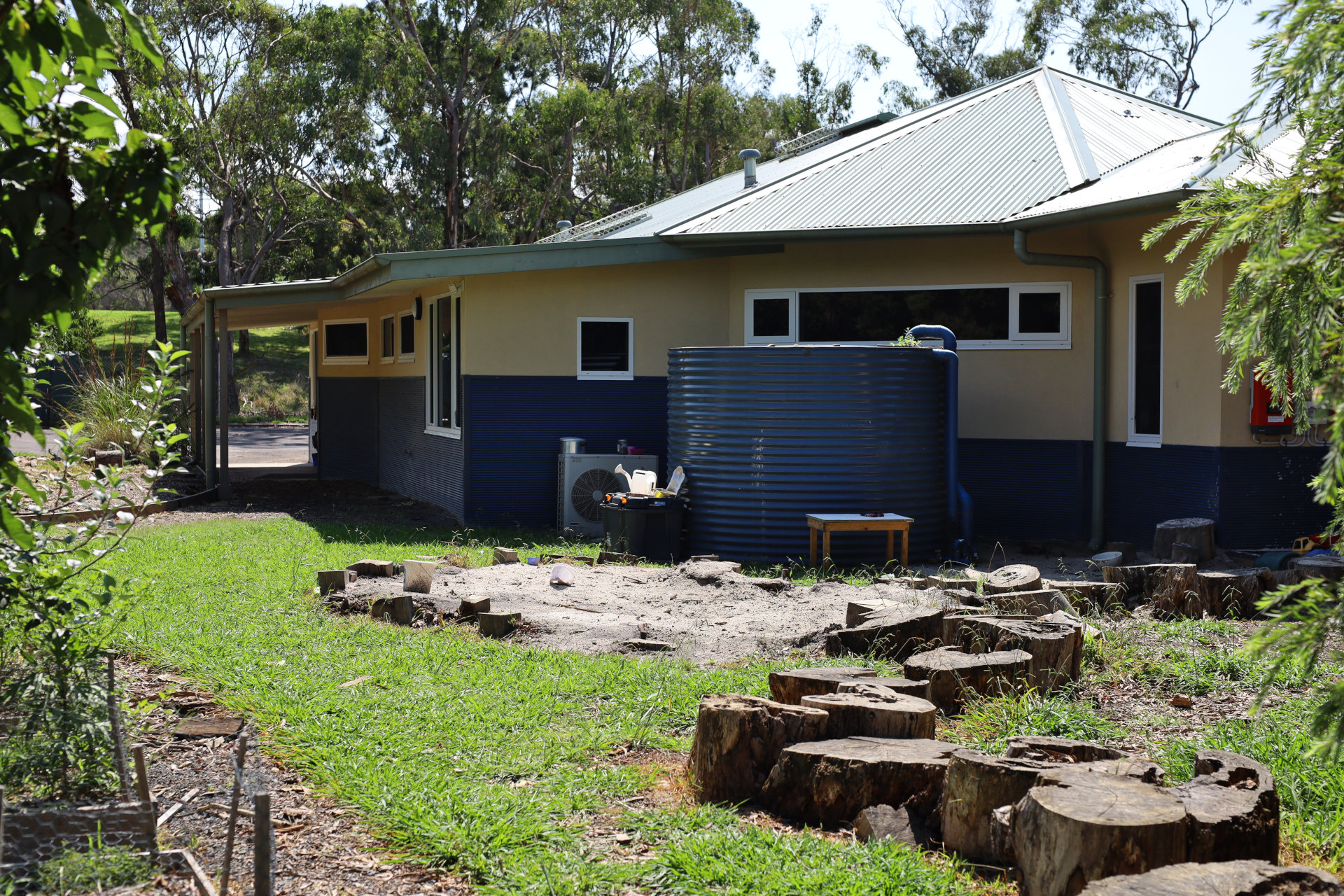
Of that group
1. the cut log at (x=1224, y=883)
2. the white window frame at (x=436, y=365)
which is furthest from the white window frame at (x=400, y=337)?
the cut log at (x=1224, y=883)

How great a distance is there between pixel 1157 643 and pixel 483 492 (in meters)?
8.07

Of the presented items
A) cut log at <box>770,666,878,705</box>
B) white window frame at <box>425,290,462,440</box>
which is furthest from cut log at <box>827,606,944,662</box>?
white window frame at <box>425,290,462,440</box>

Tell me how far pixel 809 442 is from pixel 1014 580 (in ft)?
9.83

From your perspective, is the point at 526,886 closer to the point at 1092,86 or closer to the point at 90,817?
the point at 90,817

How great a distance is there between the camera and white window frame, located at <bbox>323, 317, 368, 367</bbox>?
739 inches

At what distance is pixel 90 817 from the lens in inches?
137

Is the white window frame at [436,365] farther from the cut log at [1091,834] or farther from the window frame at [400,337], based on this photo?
the cut log at [1091,834]

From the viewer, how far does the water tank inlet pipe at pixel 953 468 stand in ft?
34.4

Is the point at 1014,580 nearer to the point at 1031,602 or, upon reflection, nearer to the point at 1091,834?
the point at 1031,602

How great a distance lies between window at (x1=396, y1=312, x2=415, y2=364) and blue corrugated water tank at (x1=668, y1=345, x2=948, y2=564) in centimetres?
676

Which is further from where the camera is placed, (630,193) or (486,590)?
(630,193)

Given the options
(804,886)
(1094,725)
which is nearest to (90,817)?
(804,886)

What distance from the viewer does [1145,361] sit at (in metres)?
10.6

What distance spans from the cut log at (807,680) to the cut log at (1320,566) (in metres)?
4.03
